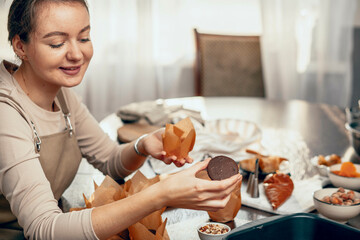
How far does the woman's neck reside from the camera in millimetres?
1207

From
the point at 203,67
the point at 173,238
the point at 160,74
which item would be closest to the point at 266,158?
the point at 173,238

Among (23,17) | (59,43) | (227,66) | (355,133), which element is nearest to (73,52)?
(59,43)

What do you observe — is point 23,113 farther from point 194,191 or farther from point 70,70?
point 194,191

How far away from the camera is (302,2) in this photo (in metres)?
3.60

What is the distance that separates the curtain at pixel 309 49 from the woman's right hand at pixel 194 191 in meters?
2.88

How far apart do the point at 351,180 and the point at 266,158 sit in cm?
27

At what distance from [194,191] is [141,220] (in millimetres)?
200

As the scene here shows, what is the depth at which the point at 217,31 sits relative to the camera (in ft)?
12.1

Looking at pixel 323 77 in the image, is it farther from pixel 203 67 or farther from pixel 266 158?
pixel 266 158

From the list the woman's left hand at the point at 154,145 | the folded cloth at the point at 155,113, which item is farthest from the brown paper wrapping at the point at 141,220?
the folded cloth at the point at 155,113

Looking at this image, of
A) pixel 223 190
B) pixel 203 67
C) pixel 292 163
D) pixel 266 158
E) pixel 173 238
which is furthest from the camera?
pixel 203 67

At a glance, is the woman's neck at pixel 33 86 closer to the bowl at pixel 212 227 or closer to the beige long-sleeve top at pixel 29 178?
the beige long-sleeve top at pixel 29 178

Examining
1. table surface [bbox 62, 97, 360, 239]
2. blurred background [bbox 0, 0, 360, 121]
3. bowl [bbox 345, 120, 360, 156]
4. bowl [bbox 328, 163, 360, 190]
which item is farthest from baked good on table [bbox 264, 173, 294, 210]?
blurred background [bbox 0, 0, 360, 121]

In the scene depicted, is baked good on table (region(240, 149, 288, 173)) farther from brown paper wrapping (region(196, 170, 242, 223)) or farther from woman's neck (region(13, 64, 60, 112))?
woman's neck (region(13, 64, 60, 112))
